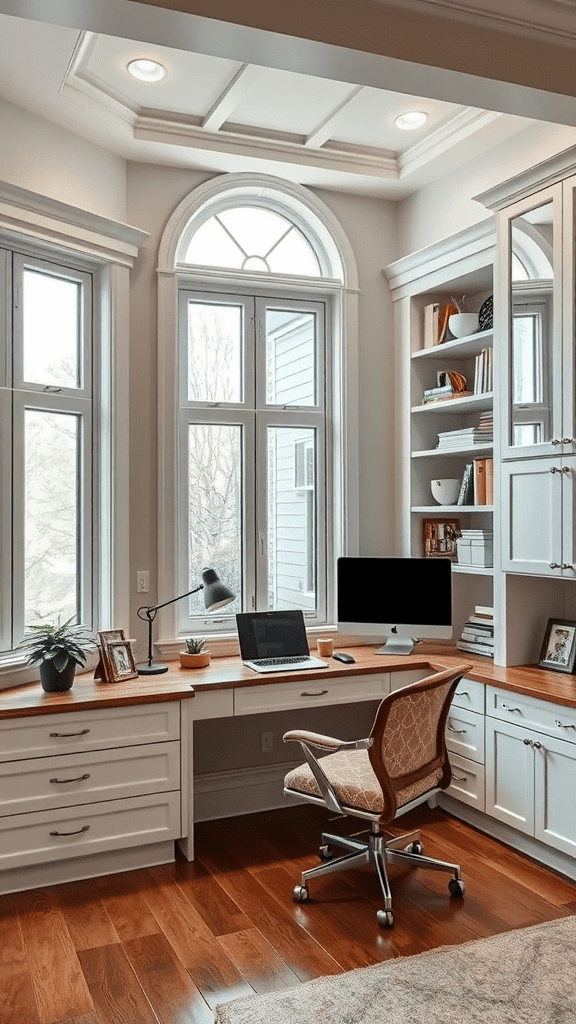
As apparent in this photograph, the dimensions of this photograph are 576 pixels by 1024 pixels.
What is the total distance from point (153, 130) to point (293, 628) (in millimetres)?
2410

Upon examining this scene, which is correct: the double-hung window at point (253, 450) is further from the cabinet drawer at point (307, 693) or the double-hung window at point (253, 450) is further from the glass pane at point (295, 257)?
the cabinet drawer at point (307, 693)

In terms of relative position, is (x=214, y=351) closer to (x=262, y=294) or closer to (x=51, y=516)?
(x=262, y=294)

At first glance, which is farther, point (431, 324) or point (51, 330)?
point (431, 324)

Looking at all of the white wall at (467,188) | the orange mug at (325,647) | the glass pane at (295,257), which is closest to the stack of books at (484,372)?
the white wall at (467,188)

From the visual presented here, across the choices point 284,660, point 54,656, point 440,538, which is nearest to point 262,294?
point 440,538

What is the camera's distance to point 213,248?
13.8ft

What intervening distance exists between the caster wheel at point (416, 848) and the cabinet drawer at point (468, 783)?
369mm

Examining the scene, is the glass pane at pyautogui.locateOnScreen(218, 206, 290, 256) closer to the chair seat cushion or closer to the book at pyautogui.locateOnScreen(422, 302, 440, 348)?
the book at pyautogui.locateOnScreen(422, 302, 440, 348)

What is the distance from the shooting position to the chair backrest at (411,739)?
275cm

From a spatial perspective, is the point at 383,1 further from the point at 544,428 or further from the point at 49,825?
the point at 49,825

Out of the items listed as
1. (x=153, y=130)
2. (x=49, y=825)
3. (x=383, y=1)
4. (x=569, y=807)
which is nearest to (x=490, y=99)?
(x=383, y=1)

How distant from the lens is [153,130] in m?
3.70

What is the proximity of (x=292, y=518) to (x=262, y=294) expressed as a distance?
121 centimetres

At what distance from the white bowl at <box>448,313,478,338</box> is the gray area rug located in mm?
2713
